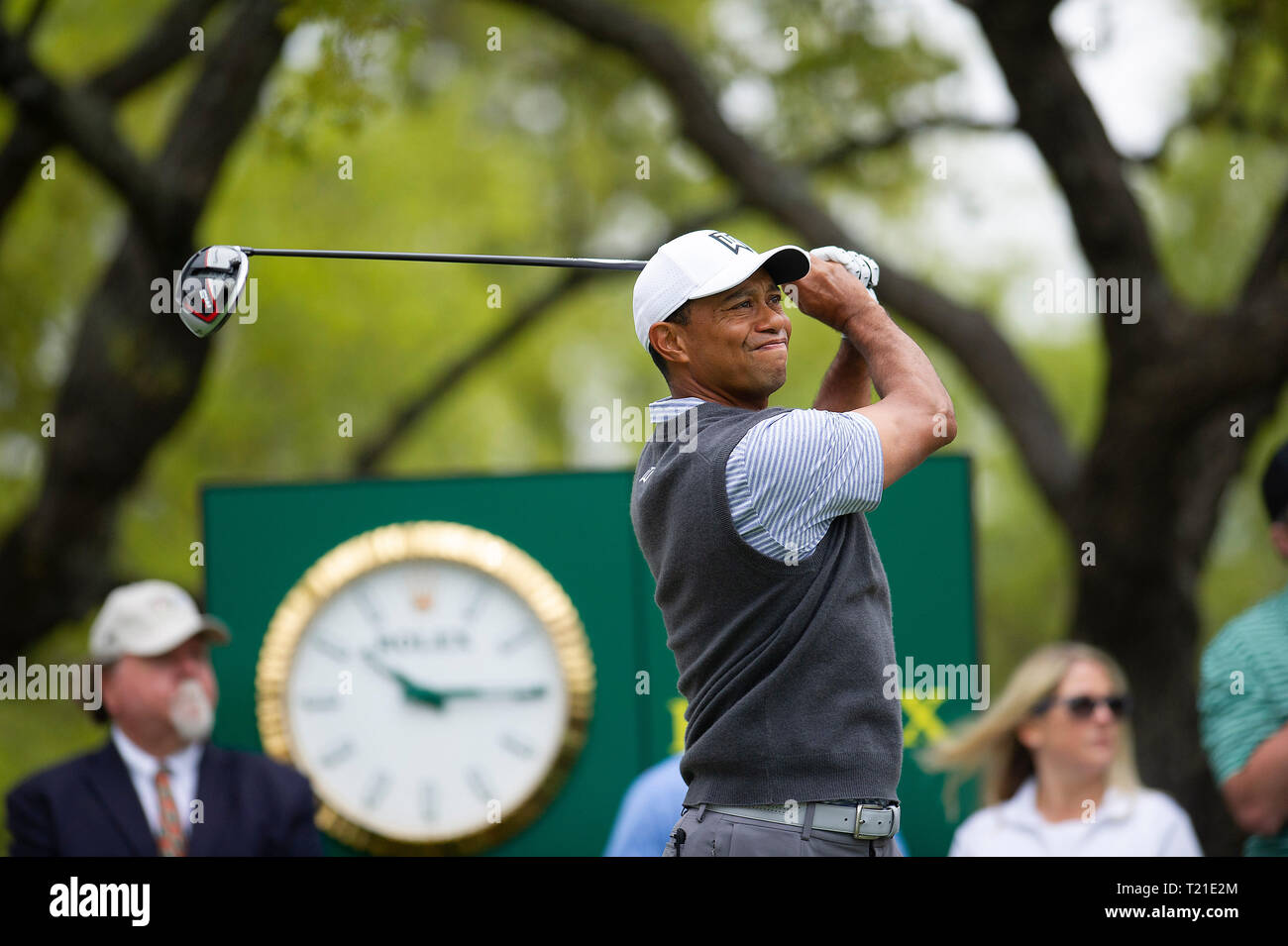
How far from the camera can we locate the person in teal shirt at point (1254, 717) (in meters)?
3.56

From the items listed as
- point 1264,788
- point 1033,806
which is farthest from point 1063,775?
point 1264,788

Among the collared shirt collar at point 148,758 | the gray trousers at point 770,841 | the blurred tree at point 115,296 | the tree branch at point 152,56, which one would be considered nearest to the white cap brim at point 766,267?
the gray trousers at point 770,841

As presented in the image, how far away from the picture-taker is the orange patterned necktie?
527 cm

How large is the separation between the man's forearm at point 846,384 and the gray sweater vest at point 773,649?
52 cm

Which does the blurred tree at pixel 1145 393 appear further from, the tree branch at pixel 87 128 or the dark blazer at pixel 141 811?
the dark blazer at pixel 141 811

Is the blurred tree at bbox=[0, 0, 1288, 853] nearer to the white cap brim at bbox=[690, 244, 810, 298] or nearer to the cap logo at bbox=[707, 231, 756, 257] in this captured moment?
the cap logo at bbox=[707, 231, 756, 257]

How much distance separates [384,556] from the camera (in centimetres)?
608

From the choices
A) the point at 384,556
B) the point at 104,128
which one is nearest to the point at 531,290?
the point at 104,128

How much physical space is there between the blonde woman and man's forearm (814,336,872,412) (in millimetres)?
2039

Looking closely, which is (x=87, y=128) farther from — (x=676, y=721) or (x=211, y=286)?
(x=211, y=286)

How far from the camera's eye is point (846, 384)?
11.9 feet

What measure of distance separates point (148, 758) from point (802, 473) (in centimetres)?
337

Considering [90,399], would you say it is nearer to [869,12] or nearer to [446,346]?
[869,12]

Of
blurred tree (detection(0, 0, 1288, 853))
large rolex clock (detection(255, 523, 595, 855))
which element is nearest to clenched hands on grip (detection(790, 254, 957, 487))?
large rolex clock (detection(255, 523, 595, 855))
